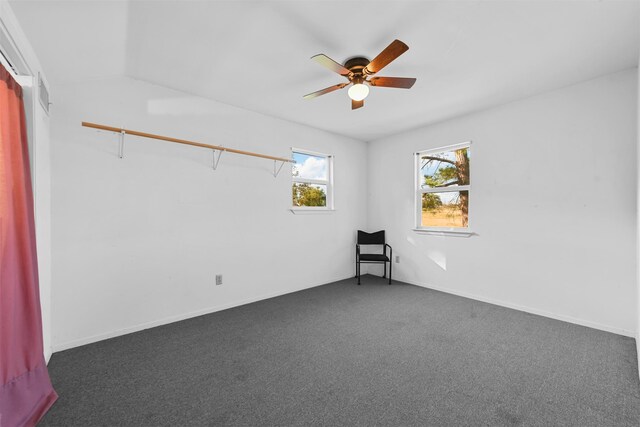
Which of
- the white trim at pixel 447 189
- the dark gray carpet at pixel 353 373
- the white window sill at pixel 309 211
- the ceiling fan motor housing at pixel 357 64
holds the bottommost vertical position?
the dark gray carpet at pixel 353 373

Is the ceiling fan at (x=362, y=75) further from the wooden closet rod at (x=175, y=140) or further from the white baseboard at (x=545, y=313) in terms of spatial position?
the white baseboard at (x=545, y=313)

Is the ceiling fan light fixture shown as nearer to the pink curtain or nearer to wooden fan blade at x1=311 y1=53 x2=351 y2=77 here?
wooden fan blade at x1=311 y1=53 x2=351 y2=77

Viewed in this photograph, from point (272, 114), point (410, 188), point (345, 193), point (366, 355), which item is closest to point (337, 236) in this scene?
point (345, 193)

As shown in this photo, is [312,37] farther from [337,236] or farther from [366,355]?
[337,236]

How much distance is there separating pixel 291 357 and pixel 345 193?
3.00 meters

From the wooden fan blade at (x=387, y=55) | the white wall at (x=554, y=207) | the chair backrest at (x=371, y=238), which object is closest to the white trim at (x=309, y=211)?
the chair backrest at (x=371, y=238)

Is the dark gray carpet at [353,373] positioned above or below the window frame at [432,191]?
below

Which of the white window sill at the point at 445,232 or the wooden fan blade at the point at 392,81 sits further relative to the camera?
the white window sill at the point at 445,232

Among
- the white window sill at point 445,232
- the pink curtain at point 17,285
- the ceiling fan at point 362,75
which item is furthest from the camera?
the white window sill at point 445,232

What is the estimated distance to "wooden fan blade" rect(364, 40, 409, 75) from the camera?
1769 mm

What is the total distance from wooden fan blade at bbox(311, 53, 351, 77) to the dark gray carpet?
2.21 m

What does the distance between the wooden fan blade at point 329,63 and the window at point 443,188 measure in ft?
7.72

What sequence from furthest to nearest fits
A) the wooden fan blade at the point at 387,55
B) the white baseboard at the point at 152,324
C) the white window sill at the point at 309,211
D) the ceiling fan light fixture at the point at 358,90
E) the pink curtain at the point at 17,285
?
1. the white window sill at the point at 309,211
2. the white baseboard at the point at 152,324
3. the ceiling fan light fixture at the point at 358,90
4. the wooden fan blade at the point at 387,55
5. the pink curtain at the point at 17,285

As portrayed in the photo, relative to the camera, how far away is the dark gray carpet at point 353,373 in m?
1.60
